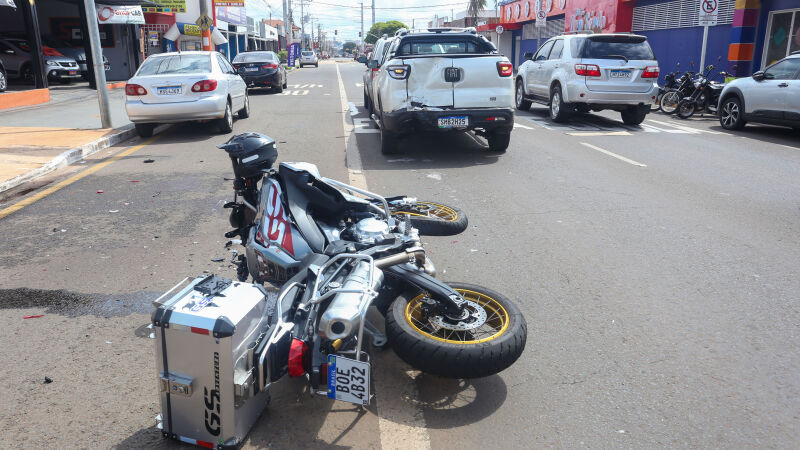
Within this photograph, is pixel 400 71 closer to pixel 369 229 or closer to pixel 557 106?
pixel 369 229

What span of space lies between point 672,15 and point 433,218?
971 inches

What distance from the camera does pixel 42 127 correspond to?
42.6 feet

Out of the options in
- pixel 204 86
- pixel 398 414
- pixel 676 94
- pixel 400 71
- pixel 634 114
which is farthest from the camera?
pixel 676 94

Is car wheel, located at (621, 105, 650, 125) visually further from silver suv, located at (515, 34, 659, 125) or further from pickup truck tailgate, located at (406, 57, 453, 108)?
pickup truck tailgate, located at (406, 57, 453, 108)

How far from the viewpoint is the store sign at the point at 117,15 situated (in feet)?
85.1

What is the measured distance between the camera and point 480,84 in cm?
926

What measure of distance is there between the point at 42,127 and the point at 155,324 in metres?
12.4

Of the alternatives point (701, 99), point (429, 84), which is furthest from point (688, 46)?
point (429, 84)

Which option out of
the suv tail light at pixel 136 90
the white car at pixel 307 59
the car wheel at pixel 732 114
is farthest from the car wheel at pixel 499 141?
the white car at pixel 307 59

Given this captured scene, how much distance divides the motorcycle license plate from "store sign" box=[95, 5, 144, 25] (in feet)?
88.5

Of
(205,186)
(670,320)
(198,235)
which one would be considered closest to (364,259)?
(670,320)

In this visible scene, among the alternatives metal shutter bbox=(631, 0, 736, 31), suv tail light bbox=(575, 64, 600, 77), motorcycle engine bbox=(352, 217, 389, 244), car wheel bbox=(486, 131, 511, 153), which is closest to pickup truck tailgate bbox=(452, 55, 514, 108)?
car wheel bbox=(486, 131, 511, 153)

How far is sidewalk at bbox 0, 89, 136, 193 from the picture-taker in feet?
29.5

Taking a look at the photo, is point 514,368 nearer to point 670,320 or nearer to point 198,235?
point 670,320
